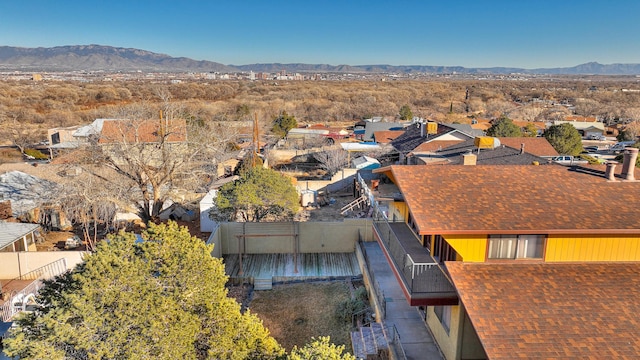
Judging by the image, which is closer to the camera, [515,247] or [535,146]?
[515,247]

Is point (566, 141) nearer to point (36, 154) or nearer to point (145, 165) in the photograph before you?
point (145, 165)

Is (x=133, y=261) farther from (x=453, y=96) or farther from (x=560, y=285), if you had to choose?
(x=453, y=96)

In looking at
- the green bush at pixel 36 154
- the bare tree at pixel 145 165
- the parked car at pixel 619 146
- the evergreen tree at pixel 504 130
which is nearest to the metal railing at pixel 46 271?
the bare tree at pixel 145 165

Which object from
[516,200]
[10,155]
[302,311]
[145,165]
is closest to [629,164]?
[516,200]

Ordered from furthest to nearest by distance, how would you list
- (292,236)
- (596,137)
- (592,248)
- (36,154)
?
1. (596,137)
2. (36,154)
3. (292,236)
4. (592,248)

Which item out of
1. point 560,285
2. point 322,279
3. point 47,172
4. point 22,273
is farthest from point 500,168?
point 47,172

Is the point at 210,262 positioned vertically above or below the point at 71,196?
above

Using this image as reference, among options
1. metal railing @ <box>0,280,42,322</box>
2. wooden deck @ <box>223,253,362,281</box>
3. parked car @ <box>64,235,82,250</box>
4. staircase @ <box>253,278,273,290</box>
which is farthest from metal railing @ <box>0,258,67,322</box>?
staircase @ <box>253,278,273,290</box>
